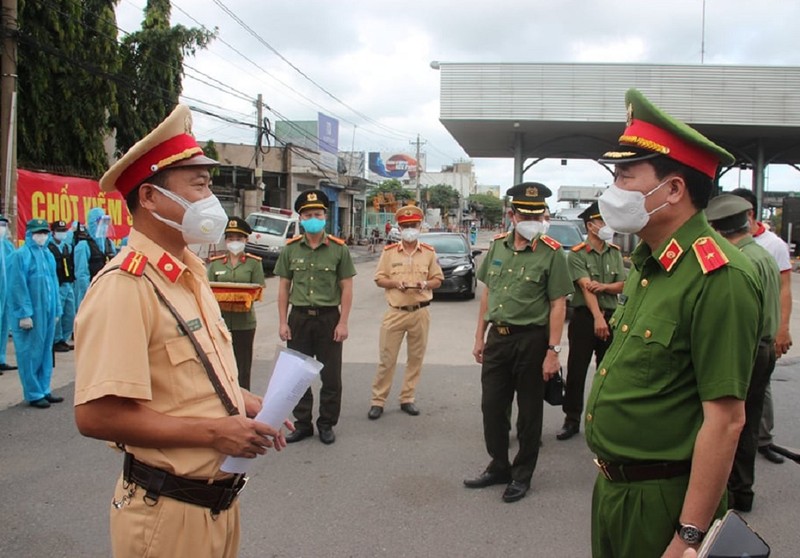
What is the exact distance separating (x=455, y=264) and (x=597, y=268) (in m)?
8.65

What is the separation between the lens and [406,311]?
6.12 meters

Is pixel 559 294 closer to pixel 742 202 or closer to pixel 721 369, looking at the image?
pixel 742 202

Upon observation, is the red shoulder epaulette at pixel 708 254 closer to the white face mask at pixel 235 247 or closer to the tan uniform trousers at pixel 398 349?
the tan uniform trousers at pixel 398 349

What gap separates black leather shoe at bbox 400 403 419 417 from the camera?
5.75 metres

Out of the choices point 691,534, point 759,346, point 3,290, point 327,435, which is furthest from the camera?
point 3,290

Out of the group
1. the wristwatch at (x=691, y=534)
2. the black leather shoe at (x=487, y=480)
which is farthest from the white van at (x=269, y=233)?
the wristwatch at (x=691, y=534)

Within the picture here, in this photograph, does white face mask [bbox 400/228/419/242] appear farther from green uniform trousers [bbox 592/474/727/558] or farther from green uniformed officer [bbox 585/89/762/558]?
green uniform trousers [bbox 592/474/727/558]

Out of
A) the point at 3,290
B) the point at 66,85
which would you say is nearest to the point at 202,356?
the point at 3,290

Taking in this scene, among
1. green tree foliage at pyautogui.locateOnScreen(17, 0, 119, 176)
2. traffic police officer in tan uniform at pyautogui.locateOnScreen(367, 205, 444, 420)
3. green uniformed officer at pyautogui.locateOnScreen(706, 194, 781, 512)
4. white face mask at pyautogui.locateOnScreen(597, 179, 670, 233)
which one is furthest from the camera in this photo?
green tree foliage at pyautogui.locateOnScreen(17, 0, 119, 176)

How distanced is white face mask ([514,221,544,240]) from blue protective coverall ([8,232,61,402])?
475 centimetres

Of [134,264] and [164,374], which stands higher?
[134,264]

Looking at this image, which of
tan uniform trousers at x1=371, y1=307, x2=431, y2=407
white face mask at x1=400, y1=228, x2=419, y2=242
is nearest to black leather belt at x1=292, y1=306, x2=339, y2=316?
tan uniform trousers at x1=371, y1=307, x2=431, y2=407

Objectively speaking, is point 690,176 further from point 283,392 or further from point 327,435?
point 327,435

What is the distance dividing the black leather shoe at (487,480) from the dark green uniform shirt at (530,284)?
1.05m
